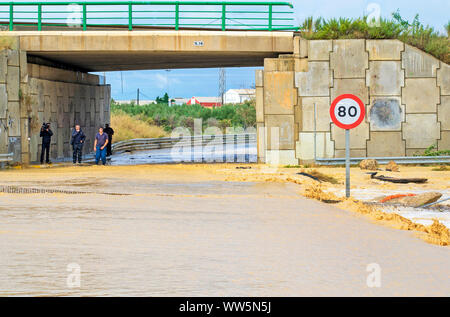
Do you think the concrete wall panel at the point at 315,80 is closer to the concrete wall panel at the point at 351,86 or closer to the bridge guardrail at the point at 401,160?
the concrete wall panel at the point at 351,86

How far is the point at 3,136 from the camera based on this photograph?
1093 inches

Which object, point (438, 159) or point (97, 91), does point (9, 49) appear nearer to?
point (97, 91)

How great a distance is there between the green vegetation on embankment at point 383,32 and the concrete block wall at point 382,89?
46cm

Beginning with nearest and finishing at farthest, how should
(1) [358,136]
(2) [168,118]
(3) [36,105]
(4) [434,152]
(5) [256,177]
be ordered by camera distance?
(5) [256,177]
(4) [434,152]
(1) [358,136]
(3) [36,105]
(2) [168,118]

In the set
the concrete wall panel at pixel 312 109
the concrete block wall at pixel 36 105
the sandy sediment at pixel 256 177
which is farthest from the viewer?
the concrete block wall at pixel 36 105

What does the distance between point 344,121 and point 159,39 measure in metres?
→ 13.4

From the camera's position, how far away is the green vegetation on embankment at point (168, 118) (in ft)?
207

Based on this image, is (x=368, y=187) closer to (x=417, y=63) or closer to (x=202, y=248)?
(x=417, y=63)

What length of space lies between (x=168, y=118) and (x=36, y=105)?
1962 inches

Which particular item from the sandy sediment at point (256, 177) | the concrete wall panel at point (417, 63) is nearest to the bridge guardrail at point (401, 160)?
the sandy sediment at point (256, 177)

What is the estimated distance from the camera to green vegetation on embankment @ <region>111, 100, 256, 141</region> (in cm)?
6303

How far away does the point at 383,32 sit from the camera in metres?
27.8

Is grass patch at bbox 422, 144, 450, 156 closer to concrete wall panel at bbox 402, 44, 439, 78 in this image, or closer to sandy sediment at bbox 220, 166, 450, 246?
sandy sediment at bbox 220, 166, 450, 246

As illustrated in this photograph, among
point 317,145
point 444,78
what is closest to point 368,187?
Answer: point 317,145
